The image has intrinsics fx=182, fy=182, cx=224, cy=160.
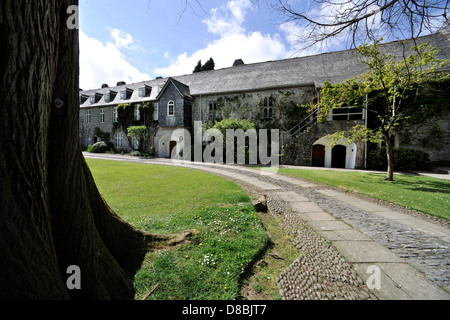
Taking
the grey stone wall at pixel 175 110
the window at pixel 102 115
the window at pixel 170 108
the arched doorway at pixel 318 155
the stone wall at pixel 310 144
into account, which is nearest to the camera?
the stone wall at pixel 310 144

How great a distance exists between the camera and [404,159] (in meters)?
13.5

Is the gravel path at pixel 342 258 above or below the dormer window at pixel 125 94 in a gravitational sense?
below

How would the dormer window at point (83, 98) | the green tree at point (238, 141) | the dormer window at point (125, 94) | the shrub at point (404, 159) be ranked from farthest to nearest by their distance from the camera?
the dormer window at point (83, 98) < the dormer window at point (125, 94) < the green tree at point (238, 141) < the shrub at point (404, 159)

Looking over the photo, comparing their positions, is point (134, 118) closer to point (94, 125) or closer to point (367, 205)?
point (94, 125)

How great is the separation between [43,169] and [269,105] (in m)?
19.3

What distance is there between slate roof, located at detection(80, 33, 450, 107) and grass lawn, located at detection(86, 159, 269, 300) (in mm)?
15854

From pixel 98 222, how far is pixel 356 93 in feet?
42.0

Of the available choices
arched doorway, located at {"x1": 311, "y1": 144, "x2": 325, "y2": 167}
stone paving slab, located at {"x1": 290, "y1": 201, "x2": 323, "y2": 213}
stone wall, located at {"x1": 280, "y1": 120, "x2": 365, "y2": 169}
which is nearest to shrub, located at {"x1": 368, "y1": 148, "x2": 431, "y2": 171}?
stone wall, located at {"x1": 280, "y1": 120, "x2": 365, "y2": 169}

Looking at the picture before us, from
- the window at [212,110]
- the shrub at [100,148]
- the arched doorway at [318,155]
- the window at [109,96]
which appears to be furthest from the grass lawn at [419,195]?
the window at [109,96]

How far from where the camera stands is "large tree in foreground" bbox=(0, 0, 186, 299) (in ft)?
3.84

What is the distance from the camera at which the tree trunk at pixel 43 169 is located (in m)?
1.17

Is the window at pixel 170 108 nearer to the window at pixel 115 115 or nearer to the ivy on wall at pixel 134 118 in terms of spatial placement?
the ivy on wall at pixel 134 118
